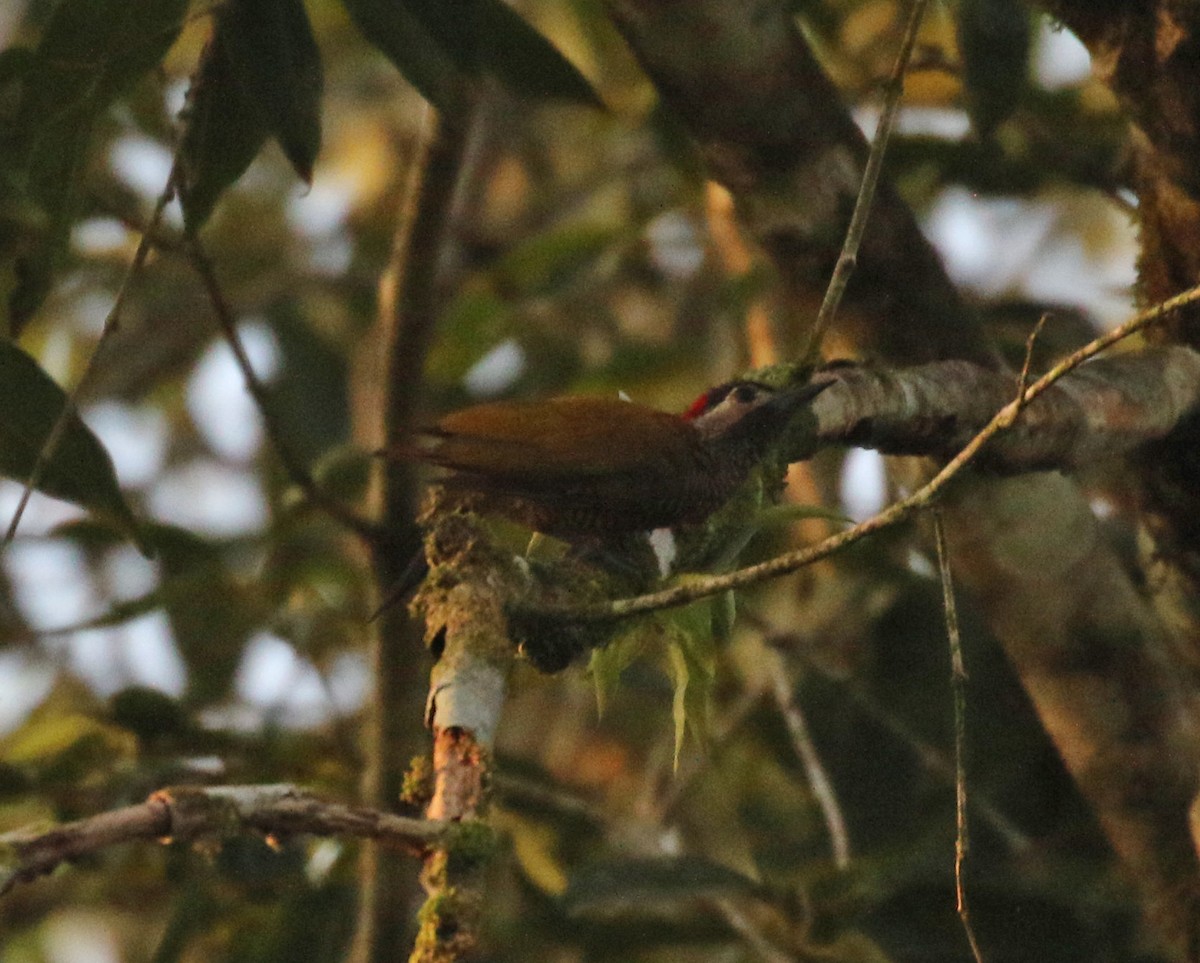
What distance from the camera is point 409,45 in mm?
2094

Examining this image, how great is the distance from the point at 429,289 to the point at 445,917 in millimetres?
1993

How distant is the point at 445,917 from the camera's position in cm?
136

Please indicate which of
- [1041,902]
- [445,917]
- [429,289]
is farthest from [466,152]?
[445,917]

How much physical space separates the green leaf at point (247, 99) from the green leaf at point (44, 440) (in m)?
0.30

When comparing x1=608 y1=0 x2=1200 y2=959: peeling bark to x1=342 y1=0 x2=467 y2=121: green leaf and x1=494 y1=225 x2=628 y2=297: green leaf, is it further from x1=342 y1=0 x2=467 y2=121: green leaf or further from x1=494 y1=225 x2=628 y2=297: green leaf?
x1=494 y1=225 x2=628 y2=297: green leaf

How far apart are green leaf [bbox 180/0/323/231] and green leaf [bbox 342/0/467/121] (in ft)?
0.26

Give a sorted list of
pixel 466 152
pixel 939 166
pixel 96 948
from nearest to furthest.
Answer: pixel 466 152 → pixel 939 166 → pixel 96 948

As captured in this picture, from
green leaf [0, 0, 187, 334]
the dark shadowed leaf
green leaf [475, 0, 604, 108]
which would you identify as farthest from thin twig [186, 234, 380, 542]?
the dark shadowed leaf

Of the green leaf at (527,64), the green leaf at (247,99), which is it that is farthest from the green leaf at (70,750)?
A: the green leaf at (527,64)

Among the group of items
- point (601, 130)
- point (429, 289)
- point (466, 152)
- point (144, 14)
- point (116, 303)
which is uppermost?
point (601, 130)

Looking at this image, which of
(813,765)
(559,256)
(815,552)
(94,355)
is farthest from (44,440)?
(559,256)

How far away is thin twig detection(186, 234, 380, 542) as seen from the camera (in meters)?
2.42

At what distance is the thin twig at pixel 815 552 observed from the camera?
159cm

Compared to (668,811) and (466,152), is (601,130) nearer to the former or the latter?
(466,152)
